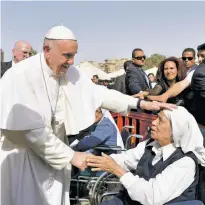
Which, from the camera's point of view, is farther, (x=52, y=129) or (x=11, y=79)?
(x=52, y=129)

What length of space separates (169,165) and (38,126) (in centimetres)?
104

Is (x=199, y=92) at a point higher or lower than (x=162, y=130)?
higher

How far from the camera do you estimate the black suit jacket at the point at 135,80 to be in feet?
18.9

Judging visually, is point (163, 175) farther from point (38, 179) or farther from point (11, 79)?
point (11, 79)

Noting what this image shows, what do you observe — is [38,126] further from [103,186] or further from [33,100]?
[103,186]

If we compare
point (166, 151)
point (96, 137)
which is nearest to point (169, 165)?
point (166, 151)

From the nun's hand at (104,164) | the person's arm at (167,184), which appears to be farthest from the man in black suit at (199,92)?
the nun's hand at (104,164)

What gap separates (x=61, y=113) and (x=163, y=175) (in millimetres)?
987

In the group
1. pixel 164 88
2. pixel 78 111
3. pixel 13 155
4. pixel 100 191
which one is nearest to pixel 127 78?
pixel 164 88

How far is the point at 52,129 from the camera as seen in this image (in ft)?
10.2

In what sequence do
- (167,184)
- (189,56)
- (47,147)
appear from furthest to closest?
(189,56)
(47,147)
(167,184)

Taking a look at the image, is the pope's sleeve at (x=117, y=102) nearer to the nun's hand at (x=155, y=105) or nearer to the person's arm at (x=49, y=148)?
the nun's hand at (x=155, y=105)

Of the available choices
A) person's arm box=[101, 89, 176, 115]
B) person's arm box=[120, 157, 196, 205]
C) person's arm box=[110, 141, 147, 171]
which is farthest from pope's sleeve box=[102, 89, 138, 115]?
person's arm box=[120, 157, 196, 205]

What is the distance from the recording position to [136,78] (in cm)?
587
